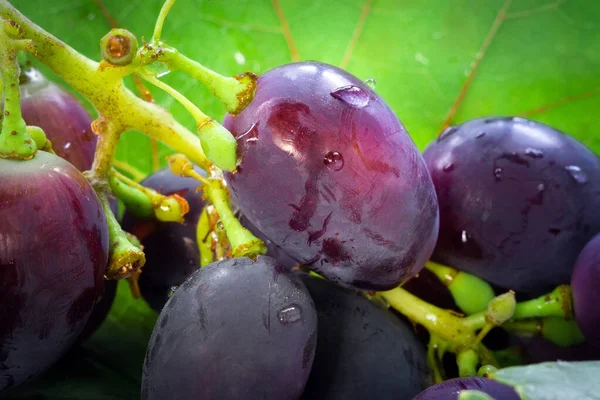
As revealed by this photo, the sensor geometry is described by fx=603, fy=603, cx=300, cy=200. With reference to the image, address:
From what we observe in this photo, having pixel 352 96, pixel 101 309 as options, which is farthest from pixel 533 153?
pixel 101 309

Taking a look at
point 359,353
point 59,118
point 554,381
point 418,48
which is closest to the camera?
point 554,381

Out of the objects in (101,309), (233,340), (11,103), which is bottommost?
(101,309)

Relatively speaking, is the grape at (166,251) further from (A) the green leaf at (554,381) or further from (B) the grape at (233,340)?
(A) the green leaf at (554,381)

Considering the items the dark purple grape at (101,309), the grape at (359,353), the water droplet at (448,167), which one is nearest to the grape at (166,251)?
the dark purple grape at (101,309)

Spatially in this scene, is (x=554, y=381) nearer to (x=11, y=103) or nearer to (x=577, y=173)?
(x=577, y=173)

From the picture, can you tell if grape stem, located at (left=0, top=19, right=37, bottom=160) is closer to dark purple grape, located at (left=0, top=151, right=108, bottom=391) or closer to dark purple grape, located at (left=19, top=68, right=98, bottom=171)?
dark purple grape, located at (left=0, top=151, right=108, bottom=391)

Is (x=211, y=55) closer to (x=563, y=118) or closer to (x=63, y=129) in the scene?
(x=63, y=129)

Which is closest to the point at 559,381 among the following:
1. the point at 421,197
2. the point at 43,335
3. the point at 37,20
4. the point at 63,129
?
the point at 421,197

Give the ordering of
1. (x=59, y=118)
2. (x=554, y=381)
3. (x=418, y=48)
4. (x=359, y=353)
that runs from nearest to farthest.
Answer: (x=554, y=381) → (x=359, y=353) → (x=59, y=118) → (x=418, y=48)
